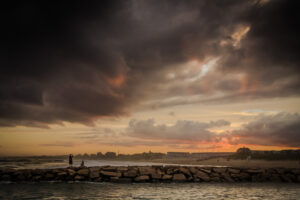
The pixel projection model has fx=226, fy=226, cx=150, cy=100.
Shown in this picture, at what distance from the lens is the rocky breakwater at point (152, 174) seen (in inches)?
653

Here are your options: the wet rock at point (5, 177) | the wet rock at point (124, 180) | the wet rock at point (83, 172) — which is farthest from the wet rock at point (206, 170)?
the wet rock at point (5, 177)

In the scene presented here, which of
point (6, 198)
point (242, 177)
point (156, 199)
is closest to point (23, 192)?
point (6, 198)

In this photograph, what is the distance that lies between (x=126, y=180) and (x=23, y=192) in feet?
22.1

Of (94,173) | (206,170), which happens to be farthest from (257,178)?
(94,173)

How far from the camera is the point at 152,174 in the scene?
1692cm

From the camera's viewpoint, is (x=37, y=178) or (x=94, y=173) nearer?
(x=37, y=178)

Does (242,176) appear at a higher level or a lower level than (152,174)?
lower

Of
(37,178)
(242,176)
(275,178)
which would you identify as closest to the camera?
(37,178)

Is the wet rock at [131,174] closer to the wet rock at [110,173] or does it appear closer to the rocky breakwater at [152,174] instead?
the rocky breakwater at [152,174]

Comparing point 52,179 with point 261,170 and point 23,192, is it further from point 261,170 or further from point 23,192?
point 261,170

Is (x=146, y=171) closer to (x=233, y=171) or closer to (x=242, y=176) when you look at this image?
(x=233, y=171)

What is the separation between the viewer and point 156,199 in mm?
10820

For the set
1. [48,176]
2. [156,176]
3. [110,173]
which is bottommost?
[156,176]

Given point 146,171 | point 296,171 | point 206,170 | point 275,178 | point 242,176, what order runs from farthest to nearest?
point 206,170 → point 296,171 → point 275,178 → point 242,176 → point 146,171
